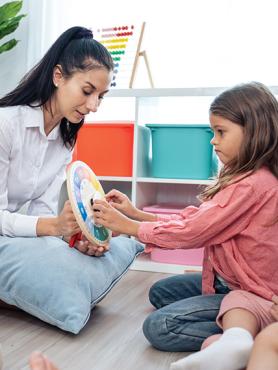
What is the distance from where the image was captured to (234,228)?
104 cm

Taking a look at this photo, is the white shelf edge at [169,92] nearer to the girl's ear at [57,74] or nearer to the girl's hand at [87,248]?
the girl's ear at [57,74]

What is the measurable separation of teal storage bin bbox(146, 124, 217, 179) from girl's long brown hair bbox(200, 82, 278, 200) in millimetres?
714

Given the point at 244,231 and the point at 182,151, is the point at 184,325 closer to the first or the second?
the point at 244,231

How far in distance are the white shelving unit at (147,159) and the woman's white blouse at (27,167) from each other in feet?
1.43

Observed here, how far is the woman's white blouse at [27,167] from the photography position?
1.28 m

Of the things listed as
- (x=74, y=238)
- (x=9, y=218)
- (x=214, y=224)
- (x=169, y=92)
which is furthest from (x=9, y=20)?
(x=214, y=224)

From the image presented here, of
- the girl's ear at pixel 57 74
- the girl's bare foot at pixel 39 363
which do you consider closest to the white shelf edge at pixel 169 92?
the girl's ear at pixel 57 74

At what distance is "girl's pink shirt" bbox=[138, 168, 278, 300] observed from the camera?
1.01 metres

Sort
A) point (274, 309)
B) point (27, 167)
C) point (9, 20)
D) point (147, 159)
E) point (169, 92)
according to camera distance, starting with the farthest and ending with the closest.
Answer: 1. point (9, 20)
2. point (147, 159)
3. point (169, 92)
4. point (27, 167)
5. point (274, 309)

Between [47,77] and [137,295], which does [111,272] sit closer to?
[137,295]

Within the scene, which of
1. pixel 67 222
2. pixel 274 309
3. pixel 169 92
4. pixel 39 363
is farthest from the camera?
pixel 169 92

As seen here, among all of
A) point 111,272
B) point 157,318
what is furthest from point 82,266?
point 157,318

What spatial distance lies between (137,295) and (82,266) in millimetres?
340

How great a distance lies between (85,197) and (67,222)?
0.08 m
